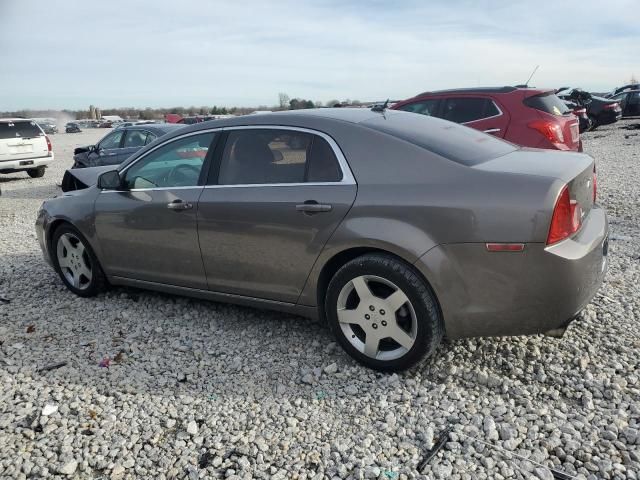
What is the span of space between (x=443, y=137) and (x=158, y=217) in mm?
2230

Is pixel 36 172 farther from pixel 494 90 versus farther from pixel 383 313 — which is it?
A: pixel 383 313

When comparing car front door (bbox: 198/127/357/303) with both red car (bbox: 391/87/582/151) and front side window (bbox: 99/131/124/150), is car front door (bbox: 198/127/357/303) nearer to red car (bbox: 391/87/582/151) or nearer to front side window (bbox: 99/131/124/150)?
red car (bbox: 391/87/582/151)

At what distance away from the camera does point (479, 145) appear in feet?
11.7

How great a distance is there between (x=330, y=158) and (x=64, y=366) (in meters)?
2.33

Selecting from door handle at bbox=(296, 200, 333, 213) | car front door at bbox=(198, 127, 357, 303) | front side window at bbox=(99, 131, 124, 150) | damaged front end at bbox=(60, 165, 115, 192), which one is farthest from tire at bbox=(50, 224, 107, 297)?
front side window at bbox=(99, 131, 124, 150)

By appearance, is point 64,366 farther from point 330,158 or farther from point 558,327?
point 558,327

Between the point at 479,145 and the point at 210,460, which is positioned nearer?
the point at 210,460

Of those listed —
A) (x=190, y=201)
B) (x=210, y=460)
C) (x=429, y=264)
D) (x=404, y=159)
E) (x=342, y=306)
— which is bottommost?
(x=210, y=460)

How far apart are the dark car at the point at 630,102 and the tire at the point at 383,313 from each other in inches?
1094

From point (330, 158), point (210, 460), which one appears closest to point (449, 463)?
point (210, 460)

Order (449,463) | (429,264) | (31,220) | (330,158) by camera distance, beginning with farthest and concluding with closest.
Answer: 1. (31,220)
2. (330,158)
3. (429,264)
4. (449,463)

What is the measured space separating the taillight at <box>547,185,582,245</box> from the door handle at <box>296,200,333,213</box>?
1.27 metres

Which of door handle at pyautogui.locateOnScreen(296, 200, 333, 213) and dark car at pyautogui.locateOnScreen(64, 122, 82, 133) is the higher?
door handle at pyautogui.locateOnScreen(296, 200, 333, 213)

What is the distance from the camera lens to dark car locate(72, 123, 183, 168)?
36.0 ft
